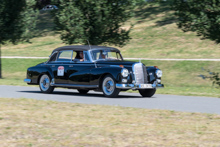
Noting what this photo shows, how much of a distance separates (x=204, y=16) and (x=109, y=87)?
331 inches

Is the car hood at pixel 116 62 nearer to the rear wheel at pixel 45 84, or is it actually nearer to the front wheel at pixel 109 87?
the front wheel at pixel 109 87

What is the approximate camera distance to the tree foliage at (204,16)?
20.0 m

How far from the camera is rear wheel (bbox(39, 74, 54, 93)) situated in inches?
612

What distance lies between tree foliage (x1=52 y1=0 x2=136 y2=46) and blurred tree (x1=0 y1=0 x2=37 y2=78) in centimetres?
449

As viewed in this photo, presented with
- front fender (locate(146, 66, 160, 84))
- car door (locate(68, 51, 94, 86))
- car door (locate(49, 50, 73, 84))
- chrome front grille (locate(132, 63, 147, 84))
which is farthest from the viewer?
car door (locate(49, 50, 73, 84))

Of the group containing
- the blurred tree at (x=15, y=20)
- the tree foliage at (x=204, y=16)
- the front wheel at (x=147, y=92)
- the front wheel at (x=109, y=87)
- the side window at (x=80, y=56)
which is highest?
the blurred tree at (x=15, y=20)

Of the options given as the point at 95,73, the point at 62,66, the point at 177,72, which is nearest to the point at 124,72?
the point at 95,73

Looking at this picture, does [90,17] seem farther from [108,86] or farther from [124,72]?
[124,72]

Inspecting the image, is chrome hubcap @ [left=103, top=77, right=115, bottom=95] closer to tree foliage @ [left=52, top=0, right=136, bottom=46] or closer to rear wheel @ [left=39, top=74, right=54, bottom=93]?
rear wheel @ [left=39, top=74, right=54, bottom=93]

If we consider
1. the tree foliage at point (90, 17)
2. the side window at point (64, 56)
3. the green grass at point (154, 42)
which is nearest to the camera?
the side window at point (64, 56)

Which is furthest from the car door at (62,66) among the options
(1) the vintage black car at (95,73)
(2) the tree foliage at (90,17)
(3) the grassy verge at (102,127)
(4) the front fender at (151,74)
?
(2) the tree foliage at (90,17)

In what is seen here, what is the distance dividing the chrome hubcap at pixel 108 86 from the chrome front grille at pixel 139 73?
769 millimetres

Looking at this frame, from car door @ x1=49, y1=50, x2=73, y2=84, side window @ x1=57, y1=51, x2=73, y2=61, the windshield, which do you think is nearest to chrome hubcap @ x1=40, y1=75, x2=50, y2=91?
car door @ x1=49, y1=50, x2=73, y2=84

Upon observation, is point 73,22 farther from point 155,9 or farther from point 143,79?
point 155,9
